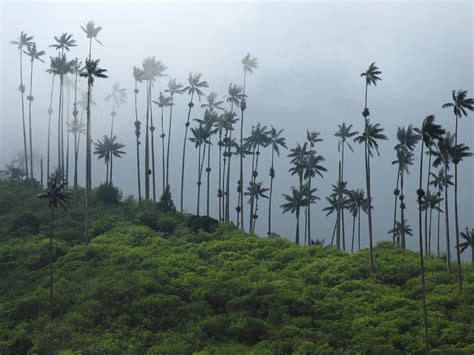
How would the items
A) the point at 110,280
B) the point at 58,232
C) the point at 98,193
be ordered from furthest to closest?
the point at 98,193 → the point at 58,232 → the point at 110,280

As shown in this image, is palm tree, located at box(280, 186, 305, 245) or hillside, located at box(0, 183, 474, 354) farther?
palm tree, located at box(280, 186, 305, 245)

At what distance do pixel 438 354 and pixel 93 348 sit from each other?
82.9 ft

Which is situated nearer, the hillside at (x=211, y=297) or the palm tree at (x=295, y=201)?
the hillside at (x=211, y=297)

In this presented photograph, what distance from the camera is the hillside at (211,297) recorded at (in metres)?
44.8

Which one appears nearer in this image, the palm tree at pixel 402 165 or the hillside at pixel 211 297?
the hillside at pixel 211 297

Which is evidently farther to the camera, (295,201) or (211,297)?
(295,201)

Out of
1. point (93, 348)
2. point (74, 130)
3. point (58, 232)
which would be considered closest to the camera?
point (93, 348)

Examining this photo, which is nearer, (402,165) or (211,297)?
(211,297)

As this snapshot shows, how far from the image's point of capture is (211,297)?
5284 centimetres

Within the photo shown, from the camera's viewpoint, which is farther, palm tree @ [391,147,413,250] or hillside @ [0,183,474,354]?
palm tree @ [391,147,413,250]

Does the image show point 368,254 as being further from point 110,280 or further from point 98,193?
point 98,193

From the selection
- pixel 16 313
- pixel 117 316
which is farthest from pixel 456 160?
pixel 16 313

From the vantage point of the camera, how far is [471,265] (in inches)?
2768

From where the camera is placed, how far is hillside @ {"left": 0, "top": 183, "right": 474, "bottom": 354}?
147 ft
